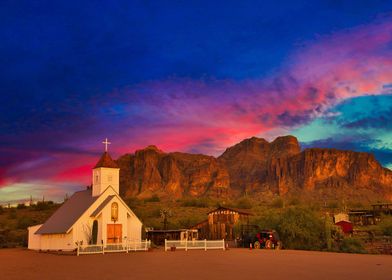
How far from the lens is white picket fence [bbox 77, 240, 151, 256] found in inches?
1555

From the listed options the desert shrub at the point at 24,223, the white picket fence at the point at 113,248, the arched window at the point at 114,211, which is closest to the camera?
the white picket fence at the point at 113,248

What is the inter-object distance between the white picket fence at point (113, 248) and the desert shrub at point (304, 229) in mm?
12809

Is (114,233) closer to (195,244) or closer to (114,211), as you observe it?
(114,211)

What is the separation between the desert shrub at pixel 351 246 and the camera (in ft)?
133

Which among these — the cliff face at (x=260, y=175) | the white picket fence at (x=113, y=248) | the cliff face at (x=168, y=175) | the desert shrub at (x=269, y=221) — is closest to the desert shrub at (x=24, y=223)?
the white picket fence at (x=113, y=248)

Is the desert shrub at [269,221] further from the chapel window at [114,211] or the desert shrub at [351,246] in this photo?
the chapel window at [114,211]

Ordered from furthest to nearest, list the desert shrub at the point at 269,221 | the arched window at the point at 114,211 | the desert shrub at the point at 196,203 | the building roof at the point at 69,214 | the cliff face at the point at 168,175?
the cliff face at the point at 168,175, the desert shrub at the point at 196,203, the desert shrub at the point at 269,221, the arched window at the point at 114,211, the building roof at the point at 69,214

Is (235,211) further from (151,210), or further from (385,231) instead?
(151,210)

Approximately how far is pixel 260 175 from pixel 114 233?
141 m

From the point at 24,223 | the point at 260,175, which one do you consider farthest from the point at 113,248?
the point at 260,175

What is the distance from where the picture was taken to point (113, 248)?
40.8 meters

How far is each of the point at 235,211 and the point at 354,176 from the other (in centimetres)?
11203

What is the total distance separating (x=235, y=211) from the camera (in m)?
59.8

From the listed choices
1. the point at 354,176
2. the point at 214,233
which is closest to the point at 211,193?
the point at 354,176
